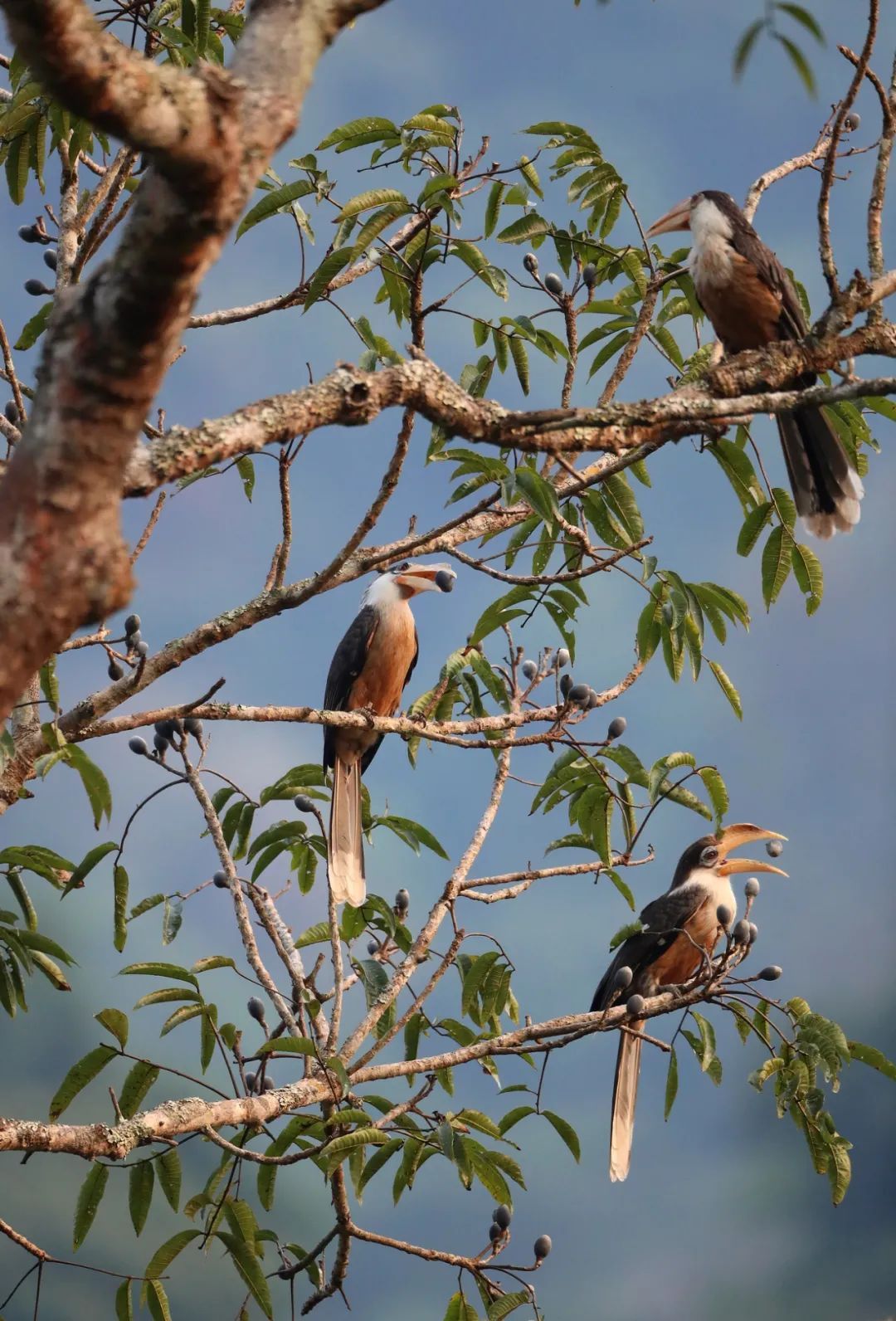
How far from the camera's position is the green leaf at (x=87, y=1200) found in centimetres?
295

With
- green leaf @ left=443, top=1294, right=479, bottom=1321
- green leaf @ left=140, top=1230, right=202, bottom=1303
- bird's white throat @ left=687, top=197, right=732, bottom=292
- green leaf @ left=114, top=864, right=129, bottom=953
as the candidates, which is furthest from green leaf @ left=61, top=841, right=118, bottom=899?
bird's white throat @ left=687, top=197, right=732, bottom=292

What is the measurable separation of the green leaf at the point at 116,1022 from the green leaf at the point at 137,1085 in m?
0.09

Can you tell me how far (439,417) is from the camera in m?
1.92

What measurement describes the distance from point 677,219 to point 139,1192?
331 centimetres

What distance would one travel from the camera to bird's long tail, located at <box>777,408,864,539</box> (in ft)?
12.0

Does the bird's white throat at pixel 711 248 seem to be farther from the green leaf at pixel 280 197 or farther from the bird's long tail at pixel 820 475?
the green leaf at pixel 280 197

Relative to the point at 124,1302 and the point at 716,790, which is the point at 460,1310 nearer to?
the point at 124,1302

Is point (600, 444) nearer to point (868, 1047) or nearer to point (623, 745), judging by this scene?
point (623, 745)

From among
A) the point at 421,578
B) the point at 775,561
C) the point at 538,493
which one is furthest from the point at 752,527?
the point at 421,578

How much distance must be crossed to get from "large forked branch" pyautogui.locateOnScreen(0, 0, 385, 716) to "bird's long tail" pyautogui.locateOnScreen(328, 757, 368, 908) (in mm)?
2376

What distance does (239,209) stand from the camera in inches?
52.6

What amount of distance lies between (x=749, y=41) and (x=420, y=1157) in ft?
8.44

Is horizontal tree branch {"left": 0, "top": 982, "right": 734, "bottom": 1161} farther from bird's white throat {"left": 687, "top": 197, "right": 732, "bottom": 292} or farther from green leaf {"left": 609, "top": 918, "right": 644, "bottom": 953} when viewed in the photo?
bird's white throat {"left": 687, "top": 197, "right": 732, "bottom": 292}

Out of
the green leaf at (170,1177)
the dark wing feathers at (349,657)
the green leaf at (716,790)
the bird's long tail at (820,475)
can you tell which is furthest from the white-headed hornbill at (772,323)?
the green leaf at (170,1177)
